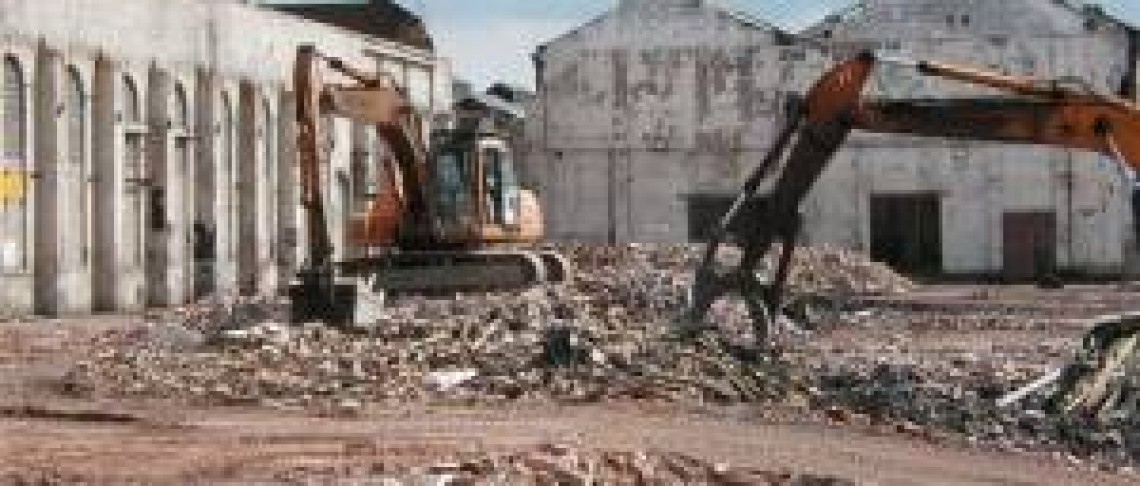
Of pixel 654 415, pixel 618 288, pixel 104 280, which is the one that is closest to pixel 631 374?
pixel 654 415

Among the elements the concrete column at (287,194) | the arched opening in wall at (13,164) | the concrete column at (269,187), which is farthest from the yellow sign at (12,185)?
the concrete column at (287,194)

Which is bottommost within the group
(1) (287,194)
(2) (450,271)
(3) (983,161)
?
(2) (450,271)

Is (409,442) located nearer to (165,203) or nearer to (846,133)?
(846,133)

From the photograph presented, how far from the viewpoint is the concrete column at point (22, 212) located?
33.8 meters

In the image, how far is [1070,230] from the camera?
51250mm

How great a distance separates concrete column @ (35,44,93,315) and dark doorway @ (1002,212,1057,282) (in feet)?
80.0

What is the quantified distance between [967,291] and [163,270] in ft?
53.6

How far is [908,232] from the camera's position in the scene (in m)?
52.6

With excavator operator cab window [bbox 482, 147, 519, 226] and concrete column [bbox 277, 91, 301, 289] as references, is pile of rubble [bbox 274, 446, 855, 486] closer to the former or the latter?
excavator operator cab window [bbox 482, 147, 519, 226]

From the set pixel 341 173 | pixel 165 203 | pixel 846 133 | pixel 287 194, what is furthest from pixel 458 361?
pixel 341 173

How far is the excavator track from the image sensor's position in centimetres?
2866

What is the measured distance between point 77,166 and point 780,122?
21.7 m

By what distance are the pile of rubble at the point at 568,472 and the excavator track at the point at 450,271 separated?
50.7 feet

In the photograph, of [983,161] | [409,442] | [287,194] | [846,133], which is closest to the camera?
[409,442]
